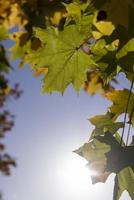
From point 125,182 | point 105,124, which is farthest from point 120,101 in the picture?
point 125,182

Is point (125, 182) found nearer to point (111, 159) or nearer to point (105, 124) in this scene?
point (111, 159)

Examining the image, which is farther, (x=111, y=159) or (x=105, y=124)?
(x=105, y=124)

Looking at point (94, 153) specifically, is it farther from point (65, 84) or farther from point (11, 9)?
point (11, 9)

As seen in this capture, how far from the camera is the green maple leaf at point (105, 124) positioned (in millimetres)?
1539

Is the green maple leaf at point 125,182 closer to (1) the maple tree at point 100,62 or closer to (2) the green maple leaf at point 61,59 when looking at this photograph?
(1) the maple tree at point 100,62

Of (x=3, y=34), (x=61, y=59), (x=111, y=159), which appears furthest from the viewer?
(x=3, y=34)

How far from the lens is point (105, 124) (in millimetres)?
1578

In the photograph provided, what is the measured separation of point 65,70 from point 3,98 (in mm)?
11700

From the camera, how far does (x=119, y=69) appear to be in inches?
56.9

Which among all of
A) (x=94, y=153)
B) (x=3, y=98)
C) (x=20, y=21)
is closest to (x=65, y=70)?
(x=94, y=153)

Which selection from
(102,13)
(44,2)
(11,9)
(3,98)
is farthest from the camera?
(3,98)

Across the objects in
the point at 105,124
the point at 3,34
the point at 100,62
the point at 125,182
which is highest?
the point at 3,34

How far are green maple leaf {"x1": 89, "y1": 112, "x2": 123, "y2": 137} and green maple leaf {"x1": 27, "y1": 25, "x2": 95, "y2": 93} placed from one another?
0.16m

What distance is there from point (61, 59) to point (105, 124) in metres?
0.29
